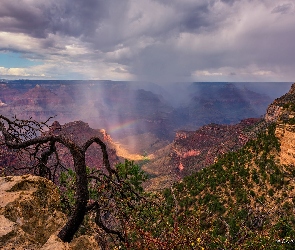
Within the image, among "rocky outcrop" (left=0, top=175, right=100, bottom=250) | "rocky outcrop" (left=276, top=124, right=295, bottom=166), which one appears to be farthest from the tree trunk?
"rocky outcrop" (left=276, top=124, right=295, bottom=166)

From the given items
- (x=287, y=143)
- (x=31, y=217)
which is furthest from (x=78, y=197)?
(x=287, y=143)

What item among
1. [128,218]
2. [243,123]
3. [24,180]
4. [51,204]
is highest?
[24,180]

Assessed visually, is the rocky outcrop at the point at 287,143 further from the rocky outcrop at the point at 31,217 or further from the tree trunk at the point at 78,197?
the tree trunk at the point at 78,197

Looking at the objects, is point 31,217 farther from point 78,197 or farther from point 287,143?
point 287,143

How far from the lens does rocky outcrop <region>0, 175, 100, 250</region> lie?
6072 millimetres

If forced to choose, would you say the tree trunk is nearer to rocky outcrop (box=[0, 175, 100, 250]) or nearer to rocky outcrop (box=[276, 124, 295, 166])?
rocky outcrop (box=[0, 175, 100, 250])

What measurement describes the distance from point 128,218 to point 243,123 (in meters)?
151

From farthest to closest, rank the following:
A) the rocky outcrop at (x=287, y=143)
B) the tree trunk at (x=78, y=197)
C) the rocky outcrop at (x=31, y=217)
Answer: the rocky outcrop at (x=287, y=143) < the tree trunk at (x=78, y=197) < the rocky outcrop at (x=31, y=217)

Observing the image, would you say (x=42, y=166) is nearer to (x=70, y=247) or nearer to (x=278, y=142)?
(x=70, y=247)

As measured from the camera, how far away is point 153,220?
30.0 feet

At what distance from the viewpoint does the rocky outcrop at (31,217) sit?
607 cm

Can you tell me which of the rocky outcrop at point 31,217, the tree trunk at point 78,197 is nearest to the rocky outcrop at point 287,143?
the rocky outcrop at point 31,217

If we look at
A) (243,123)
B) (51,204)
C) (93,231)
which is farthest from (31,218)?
(243,123)

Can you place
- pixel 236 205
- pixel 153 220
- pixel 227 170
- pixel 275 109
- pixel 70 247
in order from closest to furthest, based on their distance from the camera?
pixel 70 247 → pixel 153 220 → pixel 236 205 → pixel 227 170 → pixel 275 109
